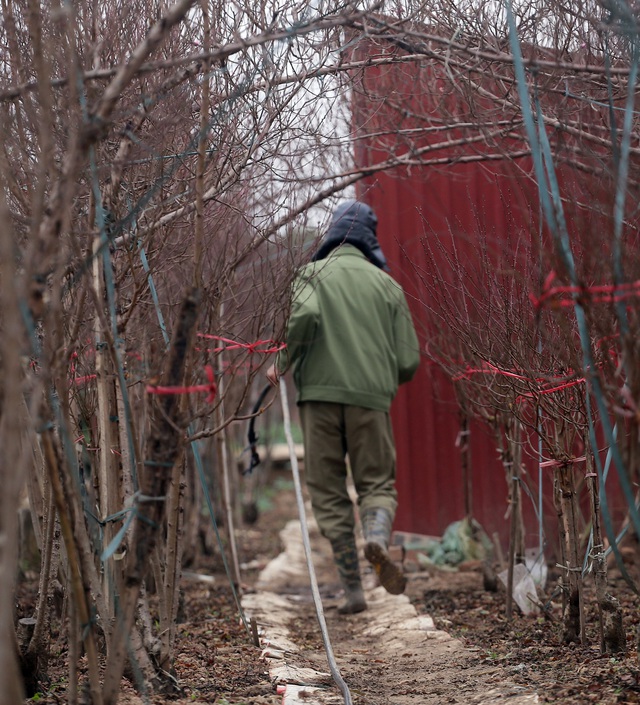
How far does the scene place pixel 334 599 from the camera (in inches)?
236

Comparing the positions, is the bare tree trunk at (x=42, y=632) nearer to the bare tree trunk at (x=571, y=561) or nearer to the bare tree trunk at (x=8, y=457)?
the bare tree trunk at (x=8, y=457)

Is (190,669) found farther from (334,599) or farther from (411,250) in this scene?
(411,250)

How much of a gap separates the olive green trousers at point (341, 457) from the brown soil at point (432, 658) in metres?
0.63

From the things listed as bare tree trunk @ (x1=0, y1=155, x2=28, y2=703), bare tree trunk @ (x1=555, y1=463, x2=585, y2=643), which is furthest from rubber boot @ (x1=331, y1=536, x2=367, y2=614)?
bare tree trunk @ (x1=0, y1=155, x2=28, y2=703)

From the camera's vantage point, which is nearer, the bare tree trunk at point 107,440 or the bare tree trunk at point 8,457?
the bare tree trunk at point 8,457

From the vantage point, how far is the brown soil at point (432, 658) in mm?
2928

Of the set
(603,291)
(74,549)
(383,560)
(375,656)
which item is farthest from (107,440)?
(383,560)

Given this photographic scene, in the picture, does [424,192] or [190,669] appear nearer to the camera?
[190,669]

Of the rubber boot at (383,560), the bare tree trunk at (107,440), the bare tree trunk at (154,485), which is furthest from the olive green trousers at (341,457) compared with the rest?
the bare tree trunk at (154,485)

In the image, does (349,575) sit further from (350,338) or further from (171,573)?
(171,573)

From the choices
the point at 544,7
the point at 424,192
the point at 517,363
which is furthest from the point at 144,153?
the point at 424,192

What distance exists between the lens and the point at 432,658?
385cm

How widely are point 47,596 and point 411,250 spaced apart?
4.81m

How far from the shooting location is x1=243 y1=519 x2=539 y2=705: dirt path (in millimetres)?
3150
